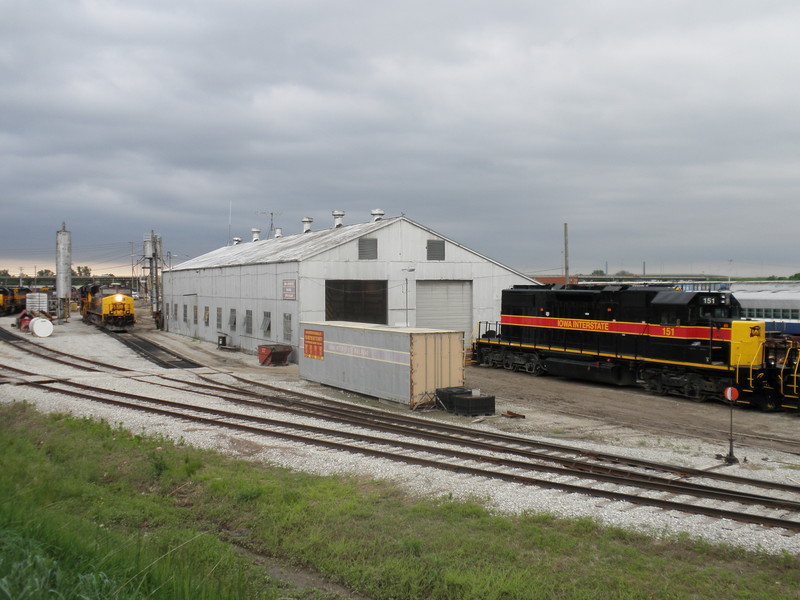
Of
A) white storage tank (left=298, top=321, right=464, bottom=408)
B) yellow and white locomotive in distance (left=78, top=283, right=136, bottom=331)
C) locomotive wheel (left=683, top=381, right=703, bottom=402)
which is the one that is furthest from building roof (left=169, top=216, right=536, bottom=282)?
locomotive wheel (left=683, top=381, right=703, bottom=402)

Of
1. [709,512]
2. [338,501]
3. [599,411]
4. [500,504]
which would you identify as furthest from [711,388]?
[338,501]

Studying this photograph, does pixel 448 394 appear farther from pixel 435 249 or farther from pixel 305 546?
pixel 435 249

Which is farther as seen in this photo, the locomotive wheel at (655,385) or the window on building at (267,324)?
the window on building at (267,324)

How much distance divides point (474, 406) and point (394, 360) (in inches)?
113

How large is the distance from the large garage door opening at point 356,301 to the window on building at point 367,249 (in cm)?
128

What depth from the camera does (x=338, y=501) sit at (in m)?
9.77

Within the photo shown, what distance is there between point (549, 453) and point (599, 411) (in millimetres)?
6806

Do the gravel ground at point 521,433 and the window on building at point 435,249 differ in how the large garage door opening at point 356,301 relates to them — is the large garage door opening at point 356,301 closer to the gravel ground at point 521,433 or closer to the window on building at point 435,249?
the window on building at point 435,249

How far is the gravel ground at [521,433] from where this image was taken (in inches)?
352

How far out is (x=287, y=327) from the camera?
2989 centimetres

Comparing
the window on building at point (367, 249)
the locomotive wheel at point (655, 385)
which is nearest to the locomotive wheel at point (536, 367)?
the locomotive wheel at point (655, 385)

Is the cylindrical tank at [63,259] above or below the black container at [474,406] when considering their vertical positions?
above

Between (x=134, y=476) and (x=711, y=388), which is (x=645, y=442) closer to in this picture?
(x=711, y=388)

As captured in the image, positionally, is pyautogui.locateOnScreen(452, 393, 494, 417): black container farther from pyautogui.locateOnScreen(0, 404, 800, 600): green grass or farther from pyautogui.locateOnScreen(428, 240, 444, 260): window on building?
pyautogui.locateOnScreen(428, 240, 444, 260): window on building
